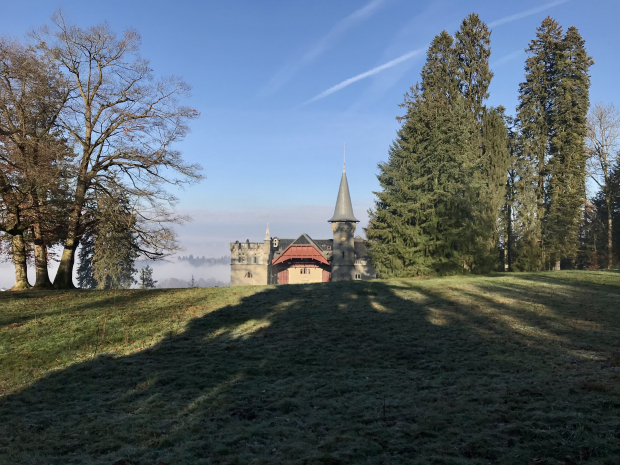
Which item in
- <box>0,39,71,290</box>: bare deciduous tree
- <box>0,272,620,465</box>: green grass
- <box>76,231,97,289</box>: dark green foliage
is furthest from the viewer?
<box>76,231,97,289</box>: dark green foliage

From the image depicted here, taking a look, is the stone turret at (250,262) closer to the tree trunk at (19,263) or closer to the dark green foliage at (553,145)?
the dark green foliage at (553,145)

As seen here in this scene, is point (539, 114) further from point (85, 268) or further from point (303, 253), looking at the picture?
point (85, 268)

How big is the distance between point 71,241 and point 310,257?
1623 inches

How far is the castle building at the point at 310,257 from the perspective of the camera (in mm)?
53750

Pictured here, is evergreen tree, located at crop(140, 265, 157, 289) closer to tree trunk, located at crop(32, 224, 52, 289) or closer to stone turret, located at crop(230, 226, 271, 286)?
stone turret, located at crop(230, 226, 271, 286)

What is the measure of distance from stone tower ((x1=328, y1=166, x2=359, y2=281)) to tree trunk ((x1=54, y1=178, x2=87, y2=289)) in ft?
120

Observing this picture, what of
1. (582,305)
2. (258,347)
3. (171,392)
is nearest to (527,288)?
(582,305)

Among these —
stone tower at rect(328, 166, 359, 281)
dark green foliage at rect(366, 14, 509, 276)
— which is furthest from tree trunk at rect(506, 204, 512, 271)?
stone tower at rect(328, 166, 359, 281)

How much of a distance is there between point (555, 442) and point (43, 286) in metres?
20.3

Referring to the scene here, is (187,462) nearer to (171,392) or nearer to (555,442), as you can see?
(171,392)

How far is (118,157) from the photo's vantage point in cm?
1952

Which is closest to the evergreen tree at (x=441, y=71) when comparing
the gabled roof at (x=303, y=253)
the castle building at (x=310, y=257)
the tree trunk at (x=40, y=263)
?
the castle building at (x=310, y=257)

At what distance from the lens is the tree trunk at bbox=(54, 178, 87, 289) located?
60.4 feet

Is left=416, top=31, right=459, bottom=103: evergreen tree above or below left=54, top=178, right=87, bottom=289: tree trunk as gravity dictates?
above
